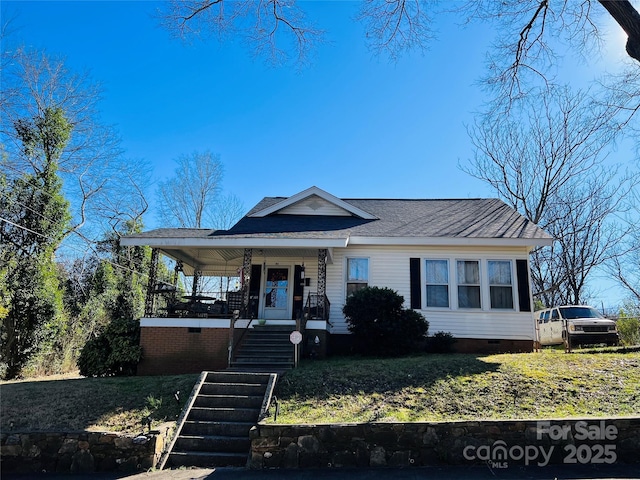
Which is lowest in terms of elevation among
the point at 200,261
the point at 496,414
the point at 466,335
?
the point at 496,414

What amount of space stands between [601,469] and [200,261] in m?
13.9

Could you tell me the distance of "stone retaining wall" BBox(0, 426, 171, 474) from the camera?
6289mm

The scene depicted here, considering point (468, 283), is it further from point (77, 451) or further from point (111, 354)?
point (77, 451)

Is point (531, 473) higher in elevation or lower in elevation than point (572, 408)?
lower

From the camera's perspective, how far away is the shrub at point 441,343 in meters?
12.6

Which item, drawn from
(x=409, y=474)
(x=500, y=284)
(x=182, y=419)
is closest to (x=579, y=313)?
(x=500, y=284)

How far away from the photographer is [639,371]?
28.1 ft

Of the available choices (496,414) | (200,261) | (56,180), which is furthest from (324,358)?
(56,180)

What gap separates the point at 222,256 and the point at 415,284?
22.0ft

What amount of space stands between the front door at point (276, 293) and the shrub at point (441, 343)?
4.47 meters

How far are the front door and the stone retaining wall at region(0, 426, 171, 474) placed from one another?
24.7 feet

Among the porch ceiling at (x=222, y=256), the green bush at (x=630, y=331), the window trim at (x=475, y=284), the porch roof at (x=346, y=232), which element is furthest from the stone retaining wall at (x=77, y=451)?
the green bush at (x=630, y=331)

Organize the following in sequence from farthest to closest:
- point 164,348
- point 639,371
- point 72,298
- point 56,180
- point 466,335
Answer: point 72,298 → point 56,180 → point 466,335 → point 164,348 → point 639,371

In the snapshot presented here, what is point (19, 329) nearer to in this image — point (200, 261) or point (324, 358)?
point (200, 261)
